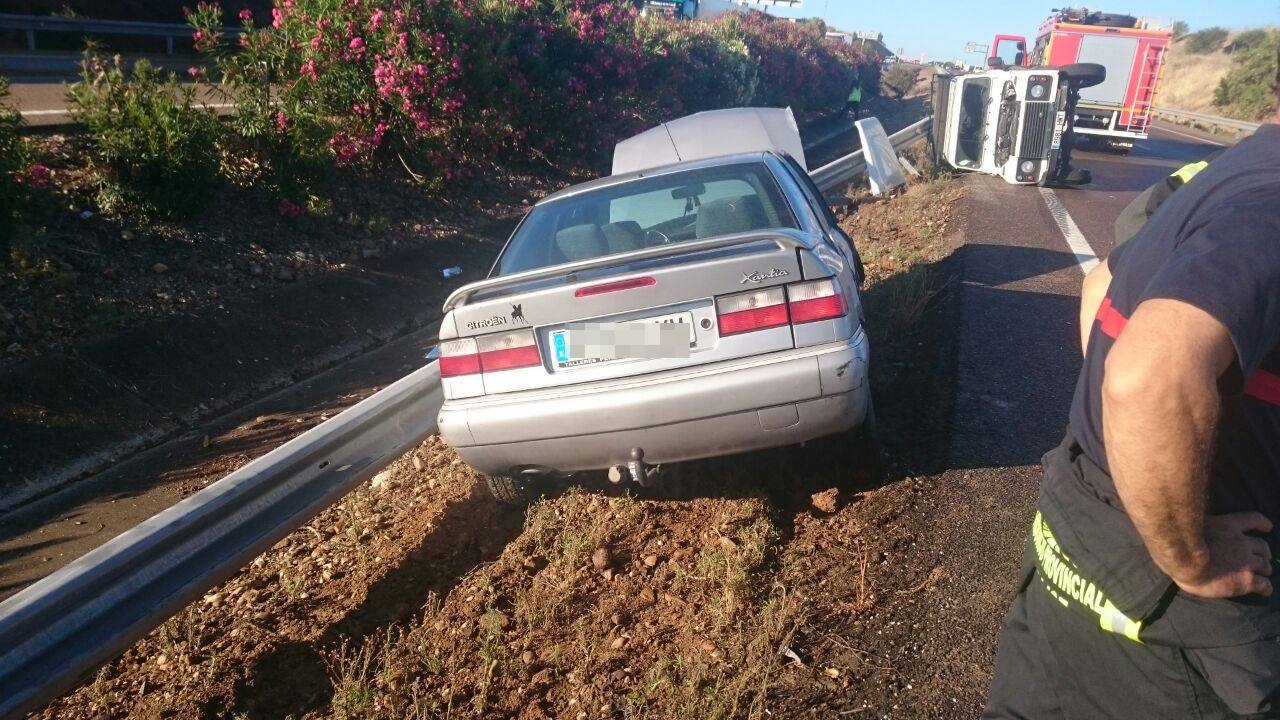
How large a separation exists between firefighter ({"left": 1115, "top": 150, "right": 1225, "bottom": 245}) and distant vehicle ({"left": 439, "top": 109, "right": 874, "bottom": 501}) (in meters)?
1.58

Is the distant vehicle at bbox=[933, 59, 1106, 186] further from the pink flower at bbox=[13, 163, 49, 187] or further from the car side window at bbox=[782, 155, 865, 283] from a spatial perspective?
the pink flower at bbox=[13, 163, 49, 187]

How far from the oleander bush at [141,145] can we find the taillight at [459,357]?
5.27 metres

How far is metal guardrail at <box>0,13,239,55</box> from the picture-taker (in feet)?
52.9

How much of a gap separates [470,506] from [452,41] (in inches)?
331

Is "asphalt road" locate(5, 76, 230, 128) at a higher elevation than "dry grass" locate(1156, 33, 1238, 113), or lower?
higher

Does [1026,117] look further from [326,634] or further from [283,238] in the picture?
[326,634]

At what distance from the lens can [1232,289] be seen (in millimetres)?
1316

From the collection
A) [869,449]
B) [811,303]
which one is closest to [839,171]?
[869,449]

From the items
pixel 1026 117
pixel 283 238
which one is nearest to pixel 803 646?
pixel 283 238

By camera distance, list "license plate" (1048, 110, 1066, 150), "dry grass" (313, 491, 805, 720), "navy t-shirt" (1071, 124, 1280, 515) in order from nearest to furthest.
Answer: "navy t-shirt" (1071, 124, 1280, 515) → "dry grass" (313, 491, 805, 720) → "license plate" (1048, 110, 1066, 150)

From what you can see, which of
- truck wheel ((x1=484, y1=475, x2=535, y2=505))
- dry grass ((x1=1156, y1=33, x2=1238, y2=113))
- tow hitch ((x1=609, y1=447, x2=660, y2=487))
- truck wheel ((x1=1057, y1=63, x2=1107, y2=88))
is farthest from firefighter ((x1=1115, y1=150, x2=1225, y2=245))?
dry grass ((x1=1156, y1=33, x2=1238, y2=113))

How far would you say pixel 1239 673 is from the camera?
1437 millimetres

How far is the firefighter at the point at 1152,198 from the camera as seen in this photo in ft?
6.35

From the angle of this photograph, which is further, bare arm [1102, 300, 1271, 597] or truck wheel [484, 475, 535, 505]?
truck wheel [484, 475, 535, 505]
